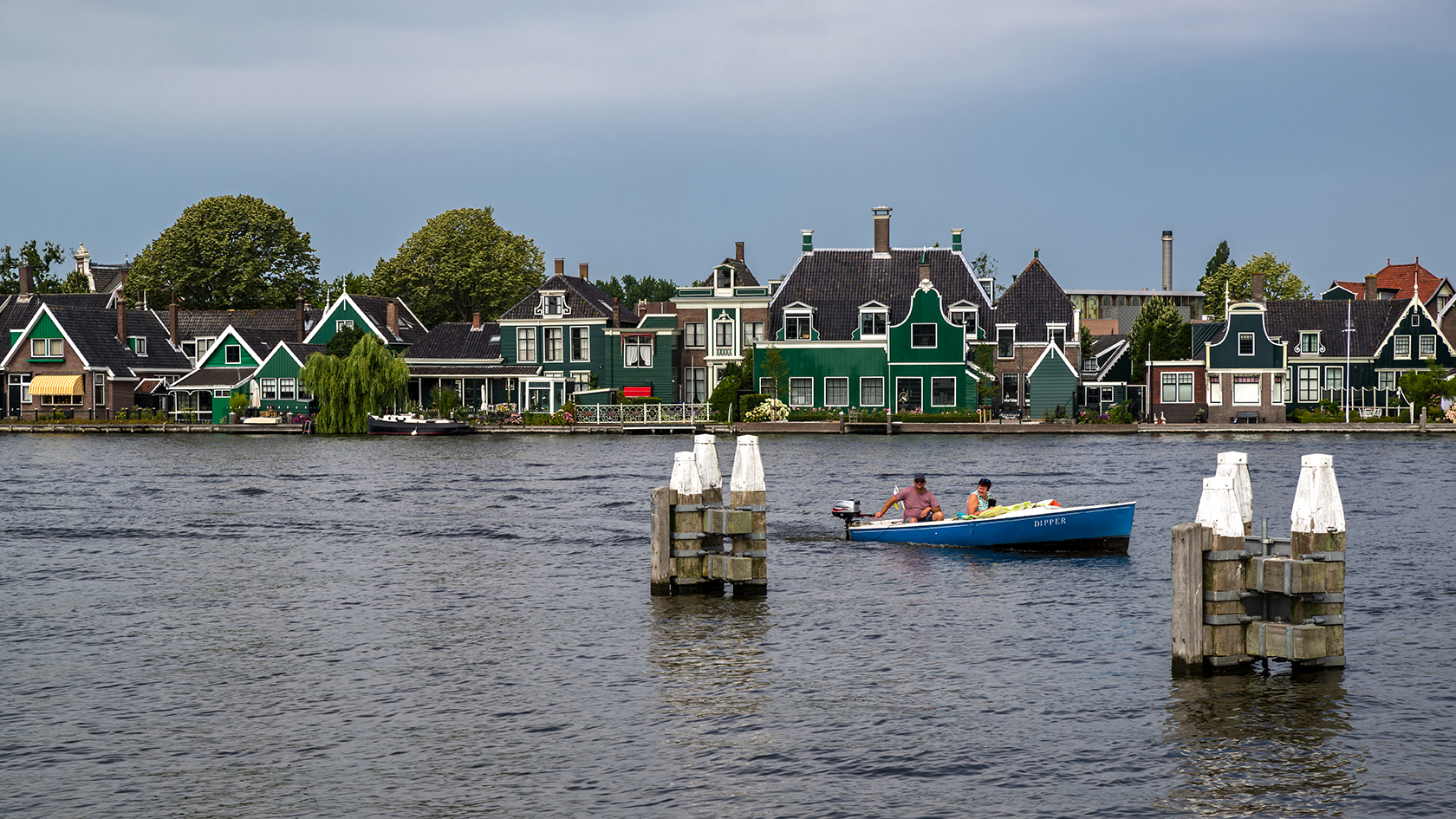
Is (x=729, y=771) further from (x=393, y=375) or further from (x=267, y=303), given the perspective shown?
(x=267, y=303)

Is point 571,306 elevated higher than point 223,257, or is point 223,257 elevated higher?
point 223,257

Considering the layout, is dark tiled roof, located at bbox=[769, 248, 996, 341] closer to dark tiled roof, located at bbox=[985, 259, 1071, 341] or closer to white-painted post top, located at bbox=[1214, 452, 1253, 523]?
dark tiled roof, located at bbox=[985, 259, 1071, 341]

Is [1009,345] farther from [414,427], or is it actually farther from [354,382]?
[354,382]

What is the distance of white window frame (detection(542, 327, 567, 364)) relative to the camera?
93250 mm

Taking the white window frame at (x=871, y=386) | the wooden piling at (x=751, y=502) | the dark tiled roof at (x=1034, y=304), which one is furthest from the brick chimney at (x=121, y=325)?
the wooden piling at (x=751, y=502)

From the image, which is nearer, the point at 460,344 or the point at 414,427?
the point at 414,427

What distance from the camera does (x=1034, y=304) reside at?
9219 cm

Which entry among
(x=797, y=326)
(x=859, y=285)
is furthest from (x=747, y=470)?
(x=859, y=285)

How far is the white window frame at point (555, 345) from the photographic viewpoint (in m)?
93.2

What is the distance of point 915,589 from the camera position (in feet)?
91.0

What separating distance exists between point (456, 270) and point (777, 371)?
39141 mm

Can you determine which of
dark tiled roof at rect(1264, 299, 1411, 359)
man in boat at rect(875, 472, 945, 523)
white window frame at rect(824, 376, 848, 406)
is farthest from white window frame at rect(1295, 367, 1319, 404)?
man in boat at rect(875, 472, 945, 523)

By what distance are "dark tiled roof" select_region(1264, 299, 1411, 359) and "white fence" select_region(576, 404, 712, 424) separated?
3901 centimetres

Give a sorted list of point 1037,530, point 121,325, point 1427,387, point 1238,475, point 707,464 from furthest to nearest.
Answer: point 121,325 → point 1427,387 → point 1037,530 → point 707,464 → point 1238,475
